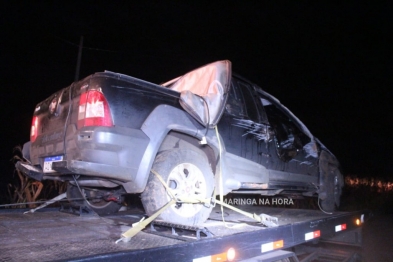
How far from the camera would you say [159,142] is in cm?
329

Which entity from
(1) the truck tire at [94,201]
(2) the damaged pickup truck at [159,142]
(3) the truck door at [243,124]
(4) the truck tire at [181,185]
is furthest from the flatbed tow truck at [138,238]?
(3) the truck door at [243,124]

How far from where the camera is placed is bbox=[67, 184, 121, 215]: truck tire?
421 centimetres

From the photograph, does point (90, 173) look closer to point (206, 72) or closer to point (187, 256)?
point (187, 256)

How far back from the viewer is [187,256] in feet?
7.85

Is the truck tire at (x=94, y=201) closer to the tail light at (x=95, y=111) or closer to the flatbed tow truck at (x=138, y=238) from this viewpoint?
the flatbed tow truck at (x=138, y=238)

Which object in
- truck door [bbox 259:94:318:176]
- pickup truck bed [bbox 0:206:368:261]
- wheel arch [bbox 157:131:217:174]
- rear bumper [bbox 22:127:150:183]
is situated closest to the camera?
pickup truck bed [bbox 0:206:368:261]

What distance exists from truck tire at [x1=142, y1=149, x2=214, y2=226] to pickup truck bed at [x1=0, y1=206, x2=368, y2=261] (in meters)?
0.24

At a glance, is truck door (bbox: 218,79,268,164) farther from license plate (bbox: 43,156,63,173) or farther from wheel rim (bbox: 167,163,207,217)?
license plate (bbox: 43,156,63,173)

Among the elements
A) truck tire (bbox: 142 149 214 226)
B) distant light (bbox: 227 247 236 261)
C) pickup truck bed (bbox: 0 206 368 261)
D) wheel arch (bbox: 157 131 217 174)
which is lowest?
distant light (bbox: 227 247 236 261)

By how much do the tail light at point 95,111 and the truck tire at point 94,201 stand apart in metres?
1.35

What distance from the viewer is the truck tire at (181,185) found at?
3.35 meters

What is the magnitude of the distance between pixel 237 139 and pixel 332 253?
2254 mm

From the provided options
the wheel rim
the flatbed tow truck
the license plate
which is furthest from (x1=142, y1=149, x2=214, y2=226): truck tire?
the license plate

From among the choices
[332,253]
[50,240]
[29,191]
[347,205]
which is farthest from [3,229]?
[347,205]
